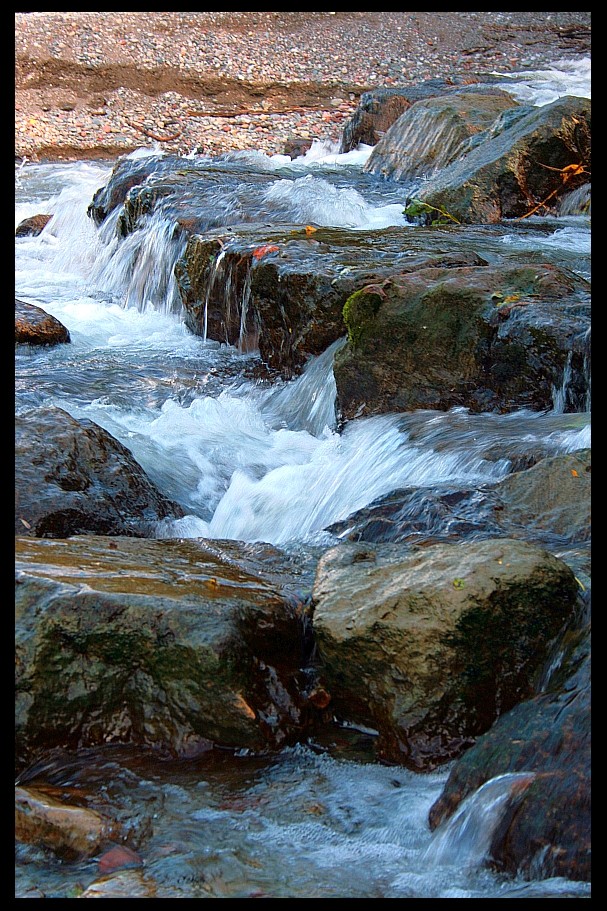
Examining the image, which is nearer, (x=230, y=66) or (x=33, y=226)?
(x=33, y=226)

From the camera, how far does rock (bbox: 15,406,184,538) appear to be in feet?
15.0

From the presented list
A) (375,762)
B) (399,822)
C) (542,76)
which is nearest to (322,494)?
(375,762)

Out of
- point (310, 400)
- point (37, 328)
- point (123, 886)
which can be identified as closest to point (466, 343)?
point (310, 400)

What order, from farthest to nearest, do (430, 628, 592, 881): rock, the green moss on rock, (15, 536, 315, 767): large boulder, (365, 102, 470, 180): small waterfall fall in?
(365, 102, 470, 180): small waterfall → the green moss on rock → (15, 536, 315, 767): large boulder → (430, 628, 592, 881): rock

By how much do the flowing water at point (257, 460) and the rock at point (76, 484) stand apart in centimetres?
21

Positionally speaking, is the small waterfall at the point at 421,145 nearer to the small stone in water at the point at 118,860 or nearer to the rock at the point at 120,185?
the rock at the point at 120,185

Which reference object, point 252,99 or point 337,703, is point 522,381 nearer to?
point 337,703

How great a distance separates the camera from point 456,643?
2.99 meters

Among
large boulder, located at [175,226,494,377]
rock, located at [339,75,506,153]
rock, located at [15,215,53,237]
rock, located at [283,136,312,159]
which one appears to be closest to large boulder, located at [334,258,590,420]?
large boulder, located at [175,226,494,377]

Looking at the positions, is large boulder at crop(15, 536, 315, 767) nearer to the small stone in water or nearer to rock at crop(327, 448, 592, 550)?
the small stone in water

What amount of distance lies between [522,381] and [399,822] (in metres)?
2.97

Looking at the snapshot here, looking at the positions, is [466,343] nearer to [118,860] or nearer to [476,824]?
[476,824]

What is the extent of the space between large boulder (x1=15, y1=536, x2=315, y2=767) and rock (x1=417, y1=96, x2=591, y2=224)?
577 centimetres

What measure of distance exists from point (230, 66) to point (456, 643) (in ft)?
65.7
